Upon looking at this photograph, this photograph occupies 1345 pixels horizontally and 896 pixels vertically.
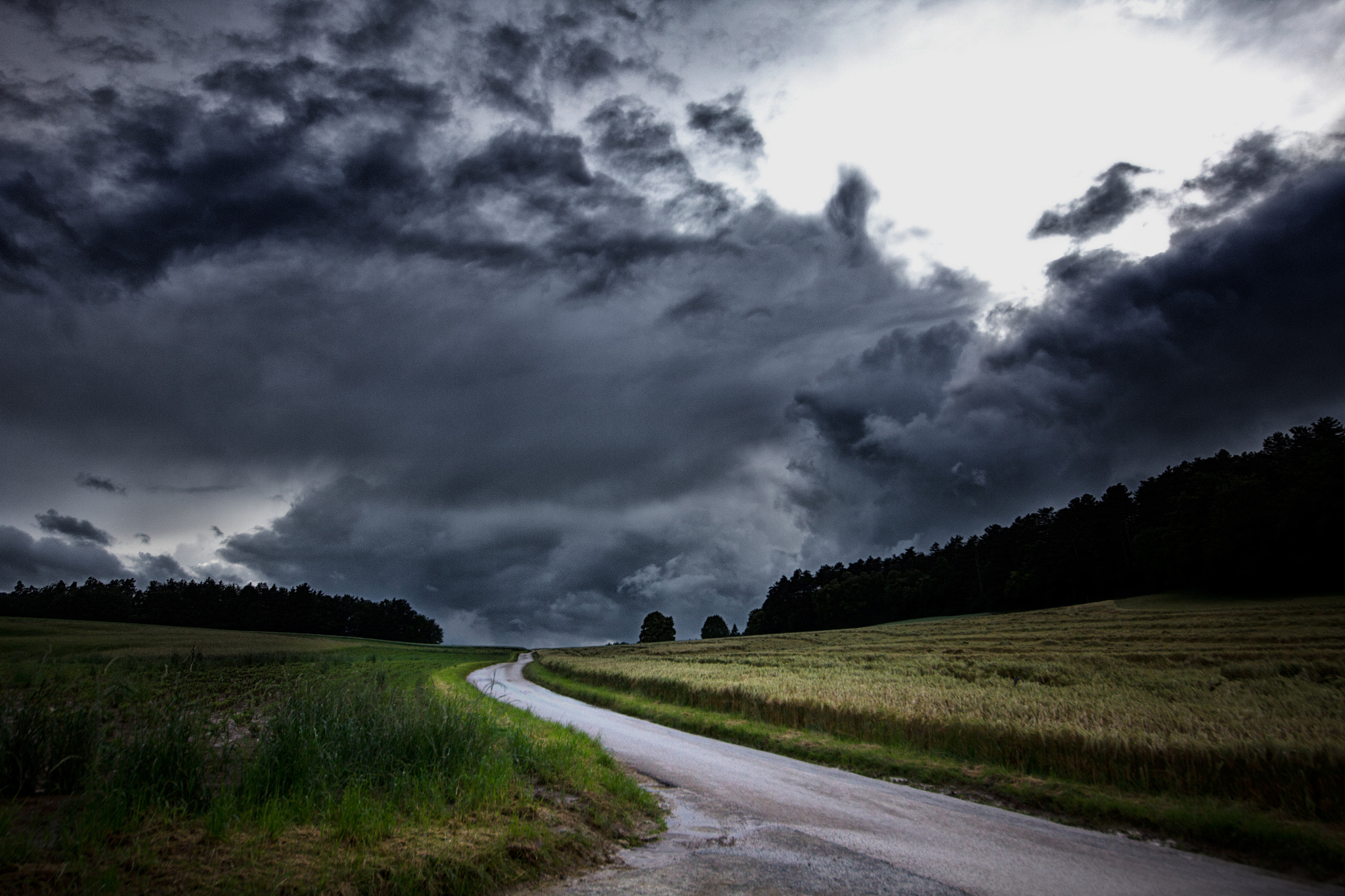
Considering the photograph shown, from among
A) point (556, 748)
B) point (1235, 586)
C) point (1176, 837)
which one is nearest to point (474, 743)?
point (556, 748)

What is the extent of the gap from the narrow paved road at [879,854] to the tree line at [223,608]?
12934 cm

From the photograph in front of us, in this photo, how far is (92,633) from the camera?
188 ft

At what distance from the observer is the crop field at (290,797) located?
Result: 568cm

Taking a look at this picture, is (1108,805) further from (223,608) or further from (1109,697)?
(223,608)

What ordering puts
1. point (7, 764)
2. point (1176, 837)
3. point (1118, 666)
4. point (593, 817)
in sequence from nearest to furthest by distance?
point (7, 764)
point (593, 817)
point (1176, 837)
point (1118, 666)

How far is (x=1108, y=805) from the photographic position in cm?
1081

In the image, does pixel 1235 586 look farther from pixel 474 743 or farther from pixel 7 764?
pixel 7 764

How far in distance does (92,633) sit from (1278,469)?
126m

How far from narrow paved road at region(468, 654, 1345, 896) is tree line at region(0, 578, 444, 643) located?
424ft

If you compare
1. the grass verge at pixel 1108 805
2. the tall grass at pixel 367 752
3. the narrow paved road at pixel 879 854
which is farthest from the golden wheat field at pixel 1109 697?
the tall grass at pixel 367 752

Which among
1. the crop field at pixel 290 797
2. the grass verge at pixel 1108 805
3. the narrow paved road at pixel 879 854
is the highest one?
the crop field at pixel 290 797

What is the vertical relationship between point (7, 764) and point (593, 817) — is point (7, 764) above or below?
above

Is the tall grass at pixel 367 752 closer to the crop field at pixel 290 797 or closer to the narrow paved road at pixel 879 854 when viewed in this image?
the crop field at pixel 290 797

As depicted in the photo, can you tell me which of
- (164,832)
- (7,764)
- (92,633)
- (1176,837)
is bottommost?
(1176,837)
